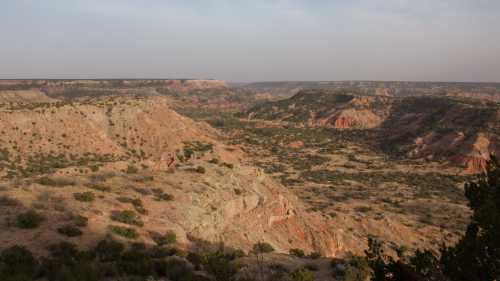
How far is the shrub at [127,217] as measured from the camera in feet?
53.5

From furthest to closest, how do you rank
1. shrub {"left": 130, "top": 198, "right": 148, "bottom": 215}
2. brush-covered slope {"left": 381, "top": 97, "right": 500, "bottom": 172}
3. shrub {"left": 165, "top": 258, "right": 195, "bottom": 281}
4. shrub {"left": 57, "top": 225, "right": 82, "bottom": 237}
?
brush-covered slope {"left": 381, "top": 97, "right": 500, "bottom": 172} → shrub {"left": 130, "top": 198, "right": 148, "bottom": 215} → shrub {"left": 57, "top": 225, "right": 82, "bottom": 237} → shrub {"left": 165, "top": 258, "right": 195, "bottom": 281}

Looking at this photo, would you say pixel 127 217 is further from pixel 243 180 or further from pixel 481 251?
pixel 481 251

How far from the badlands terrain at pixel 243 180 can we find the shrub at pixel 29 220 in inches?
2.3

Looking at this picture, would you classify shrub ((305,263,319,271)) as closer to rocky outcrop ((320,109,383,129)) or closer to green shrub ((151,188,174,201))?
green shrub ((151,188,174,201))

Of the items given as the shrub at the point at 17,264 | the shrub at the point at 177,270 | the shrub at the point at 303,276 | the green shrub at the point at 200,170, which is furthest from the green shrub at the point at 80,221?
the green shrub at the point at 200,170

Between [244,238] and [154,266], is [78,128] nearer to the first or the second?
[244,238]

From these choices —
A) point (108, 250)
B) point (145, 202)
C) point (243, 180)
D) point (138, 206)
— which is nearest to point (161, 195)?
point (145, 202)

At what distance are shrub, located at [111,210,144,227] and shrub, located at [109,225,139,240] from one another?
1.11m

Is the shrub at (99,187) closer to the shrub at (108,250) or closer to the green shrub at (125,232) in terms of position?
the green shrub at (125,232)

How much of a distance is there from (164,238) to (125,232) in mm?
1694

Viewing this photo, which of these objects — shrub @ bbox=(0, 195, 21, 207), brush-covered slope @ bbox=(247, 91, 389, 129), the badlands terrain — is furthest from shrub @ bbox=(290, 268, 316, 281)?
brush-covered slope @ bbox=(247, 91, 389, 129)

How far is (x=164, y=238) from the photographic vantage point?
15406 millimetres

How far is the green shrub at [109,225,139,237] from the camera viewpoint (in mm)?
14688

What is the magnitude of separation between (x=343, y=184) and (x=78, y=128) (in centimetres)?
4597
